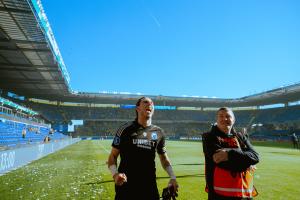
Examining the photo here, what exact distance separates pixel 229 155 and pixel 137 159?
1.12m

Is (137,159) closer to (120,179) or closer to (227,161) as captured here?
(120,179)

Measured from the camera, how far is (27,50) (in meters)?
29.6

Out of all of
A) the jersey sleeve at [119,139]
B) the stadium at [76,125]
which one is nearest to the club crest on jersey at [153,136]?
the jersey sleeve at [119,139]

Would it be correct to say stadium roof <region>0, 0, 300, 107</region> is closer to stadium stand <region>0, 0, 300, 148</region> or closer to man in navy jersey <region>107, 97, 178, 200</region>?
stadium stand <region>0, 0, 300, 148</region>

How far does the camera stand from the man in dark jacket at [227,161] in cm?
348

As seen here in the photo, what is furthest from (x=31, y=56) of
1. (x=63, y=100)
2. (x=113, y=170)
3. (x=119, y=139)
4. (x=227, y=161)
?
(x=63, y=100)

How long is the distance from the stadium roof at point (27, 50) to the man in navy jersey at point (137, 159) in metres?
18.3

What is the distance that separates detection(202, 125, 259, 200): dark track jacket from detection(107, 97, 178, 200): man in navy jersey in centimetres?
48

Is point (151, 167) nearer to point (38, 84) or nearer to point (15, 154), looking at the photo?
point (15, 154)

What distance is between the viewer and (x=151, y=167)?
151 inches

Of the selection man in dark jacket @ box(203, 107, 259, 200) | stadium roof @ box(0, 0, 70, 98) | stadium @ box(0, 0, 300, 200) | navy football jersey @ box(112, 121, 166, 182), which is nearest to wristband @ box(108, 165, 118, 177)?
navy football jersey @ box(112, 121, 166, 182)

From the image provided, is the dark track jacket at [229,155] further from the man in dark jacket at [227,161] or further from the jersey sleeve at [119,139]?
the jersey sleeve at [119,139]

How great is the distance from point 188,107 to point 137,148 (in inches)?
3441

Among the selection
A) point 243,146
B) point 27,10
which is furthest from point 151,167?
point 27,10
